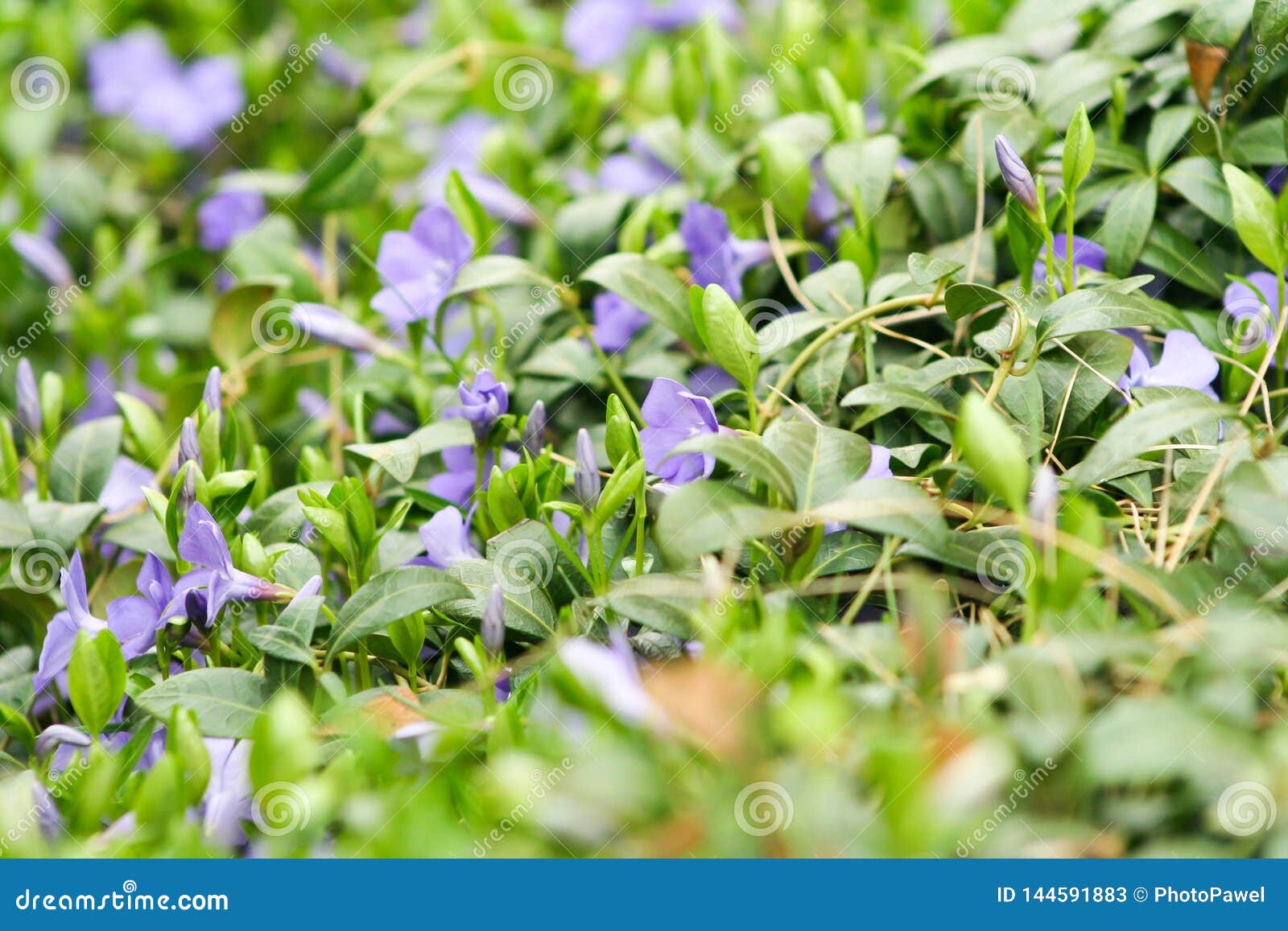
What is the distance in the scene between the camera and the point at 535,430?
1210 millimetres

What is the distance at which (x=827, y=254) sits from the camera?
1.49 metres

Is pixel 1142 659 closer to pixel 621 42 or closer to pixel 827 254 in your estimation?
pixel 827 254

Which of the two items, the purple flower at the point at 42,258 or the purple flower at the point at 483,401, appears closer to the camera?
the purple flower at the point at 483,401

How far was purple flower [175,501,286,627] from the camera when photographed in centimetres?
107

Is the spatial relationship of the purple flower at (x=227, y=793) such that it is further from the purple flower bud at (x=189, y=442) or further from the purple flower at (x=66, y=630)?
the purple flower bud at (x=189, y=442)

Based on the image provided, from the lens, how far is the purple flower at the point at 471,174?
1.69 m

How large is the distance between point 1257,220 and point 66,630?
1273 mm

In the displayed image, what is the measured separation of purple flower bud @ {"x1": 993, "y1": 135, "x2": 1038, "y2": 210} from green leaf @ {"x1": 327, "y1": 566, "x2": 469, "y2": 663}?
68cm

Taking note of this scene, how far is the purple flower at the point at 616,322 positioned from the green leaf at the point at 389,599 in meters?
0.46

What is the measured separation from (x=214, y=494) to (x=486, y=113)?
1138 mm

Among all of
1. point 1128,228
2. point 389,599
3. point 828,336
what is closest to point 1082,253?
point 1128,228

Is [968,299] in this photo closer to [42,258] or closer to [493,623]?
[493,623]

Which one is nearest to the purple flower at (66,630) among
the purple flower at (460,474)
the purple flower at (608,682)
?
the purple flower at (460,474)
